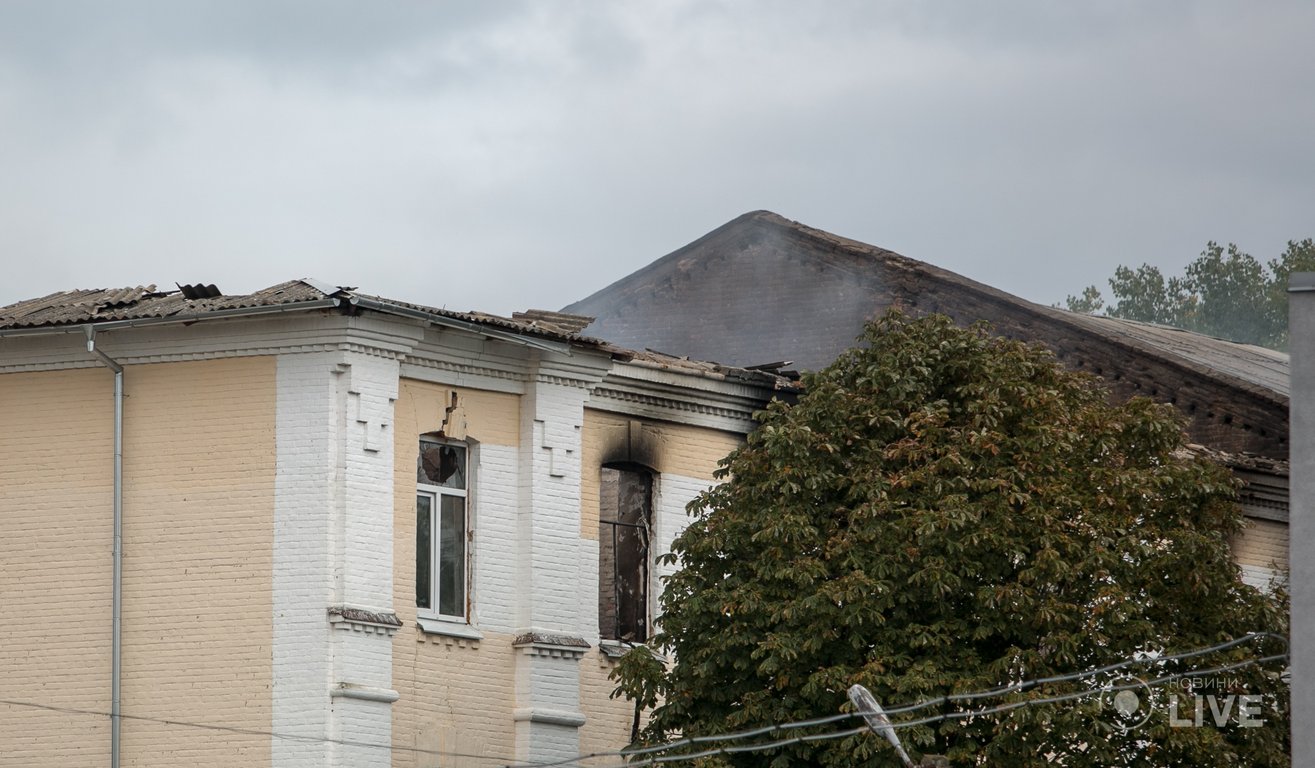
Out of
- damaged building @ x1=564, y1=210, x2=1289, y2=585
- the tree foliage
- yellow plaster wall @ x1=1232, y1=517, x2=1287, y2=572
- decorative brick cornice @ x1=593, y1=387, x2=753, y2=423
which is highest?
the tree foliage

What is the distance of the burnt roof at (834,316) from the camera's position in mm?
31828

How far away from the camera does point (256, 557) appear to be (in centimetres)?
2214

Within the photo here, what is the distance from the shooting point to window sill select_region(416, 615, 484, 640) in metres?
22.8

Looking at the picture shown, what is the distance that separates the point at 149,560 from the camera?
73.7 ft

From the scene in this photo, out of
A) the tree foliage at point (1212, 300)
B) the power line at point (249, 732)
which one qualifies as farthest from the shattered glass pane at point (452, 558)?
the tree foliage at point (1212, 300)

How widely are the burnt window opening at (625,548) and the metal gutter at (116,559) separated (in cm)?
530

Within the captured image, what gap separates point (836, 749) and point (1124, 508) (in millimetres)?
3495

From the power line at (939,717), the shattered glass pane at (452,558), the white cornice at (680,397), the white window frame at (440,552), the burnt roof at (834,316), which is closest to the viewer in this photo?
the power line at (939,717)

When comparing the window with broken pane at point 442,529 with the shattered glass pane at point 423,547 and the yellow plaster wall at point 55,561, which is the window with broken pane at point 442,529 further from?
the yellow plaster wall at point 55,561

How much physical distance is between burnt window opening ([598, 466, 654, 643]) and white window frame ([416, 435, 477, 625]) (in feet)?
6.34

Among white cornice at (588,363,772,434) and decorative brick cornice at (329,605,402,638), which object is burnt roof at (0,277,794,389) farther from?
decorative brick cornice at (329,605,402,638)

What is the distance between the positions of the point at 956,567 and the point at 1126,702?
1.91 metres

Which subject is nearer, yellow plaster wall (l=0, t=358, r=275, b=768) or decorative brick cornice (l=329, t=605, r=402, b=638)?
decorative brick cornice (l=329, t=605, r=402, b=638)

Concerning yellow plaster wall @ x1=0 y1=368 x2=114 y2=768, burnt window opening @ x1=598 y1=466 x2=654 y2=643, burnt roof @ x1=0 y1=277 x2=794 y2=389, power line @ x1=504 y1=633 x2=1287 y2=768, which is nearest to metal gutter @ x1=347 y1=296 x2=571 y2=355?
burnt roof @ x1=0 y1=277 x2=794 y2=389
